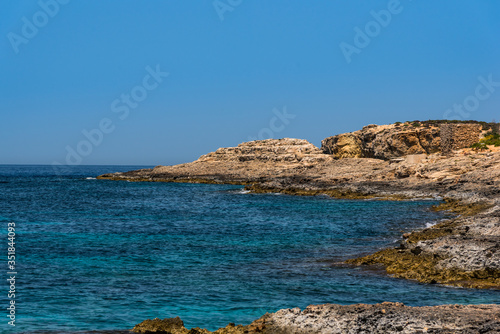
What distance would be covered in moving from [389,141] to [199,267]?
54.7 metres

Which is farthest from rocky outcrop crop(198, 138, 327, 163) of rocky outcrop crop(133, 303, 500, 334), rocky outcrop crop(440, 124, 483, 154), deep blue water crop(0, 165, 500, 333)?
rocky outcrop crop(133, 303, 500, 334)

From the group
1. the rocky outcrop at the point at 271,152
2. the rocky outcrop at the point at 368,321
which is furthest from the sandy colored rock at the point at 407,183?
the rocky outcrop at the point at 368,321

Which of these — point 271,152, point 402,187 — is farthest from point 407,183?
point 271,152

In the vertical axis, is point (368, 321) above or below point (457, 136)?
below

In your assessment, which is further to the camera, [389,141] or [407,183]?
[389,141]

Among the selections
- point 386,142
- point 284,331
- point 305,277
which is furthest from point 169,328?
point 386,142

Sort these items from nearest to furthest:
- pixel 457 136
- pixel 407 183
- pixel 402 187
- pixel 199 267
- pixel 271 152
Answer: pixel 199 267 < pixel 402 187 < pixel 407 183 < pixel 457 136 < pixel 271 152

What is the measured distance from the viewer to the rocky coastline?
8977 mm

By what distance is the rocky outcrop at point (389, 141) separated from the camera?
6456 cm

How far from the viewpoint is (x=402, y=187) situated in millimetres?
46719

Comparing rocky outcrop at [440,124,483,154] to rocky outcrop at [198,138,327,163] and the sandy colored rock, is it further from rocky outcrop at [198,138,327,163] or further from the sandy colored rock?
rocky outcrop at [198,138,327,163]

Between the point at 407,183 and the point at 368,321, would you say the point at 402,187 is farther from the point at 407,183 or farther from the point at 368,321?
the point at 368,321

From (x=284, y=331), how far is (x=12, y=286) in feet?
29.4

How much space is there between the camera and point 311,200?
1791 inches
